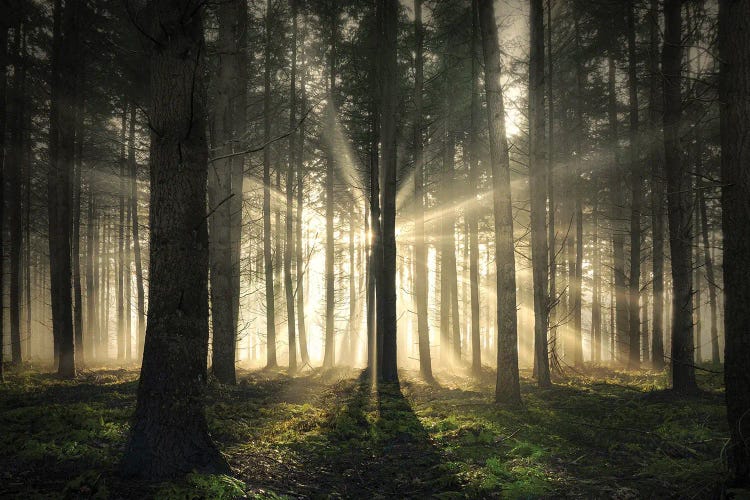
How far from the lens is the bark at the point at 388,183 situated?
1208 centimetres

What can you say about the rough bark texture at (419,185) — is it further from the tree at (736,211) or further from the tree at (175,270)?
the tree at (736,211)

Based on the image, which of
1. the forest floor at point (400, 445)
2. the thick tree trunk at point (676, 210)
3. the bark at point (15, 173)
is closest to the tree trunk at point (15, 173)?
the bark at point (15, 173)

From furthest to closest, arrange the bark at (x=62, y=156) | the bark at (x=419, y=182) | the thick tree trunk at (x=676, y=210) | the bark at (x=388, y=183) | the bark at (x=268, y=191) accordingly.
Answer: the bark at (x=268, y=191) → the bark at (x=419, y=182) → the bark at (x=388, y=183) → the bark at (x=62, y=156) → the thick tree trunk at (x=676, y=210)

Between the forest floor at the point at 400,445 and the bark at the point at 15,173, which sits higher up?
the bark at the point at 15,173

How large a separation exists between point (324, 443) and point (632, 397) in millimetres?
7283

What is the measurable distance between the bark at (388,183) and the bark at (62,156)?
29.7 feet

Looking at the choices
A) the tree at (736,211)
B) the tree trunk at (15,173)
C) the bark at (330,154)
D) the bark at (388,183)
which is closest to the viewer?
the tree at (736,211)

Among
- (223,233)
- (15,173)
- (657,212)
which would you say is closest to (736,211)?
(223,233)

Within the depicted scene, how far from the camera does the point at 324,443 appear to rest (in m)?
6.48

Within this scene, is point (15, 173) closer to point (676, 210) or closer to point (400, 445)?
point (400, 445)

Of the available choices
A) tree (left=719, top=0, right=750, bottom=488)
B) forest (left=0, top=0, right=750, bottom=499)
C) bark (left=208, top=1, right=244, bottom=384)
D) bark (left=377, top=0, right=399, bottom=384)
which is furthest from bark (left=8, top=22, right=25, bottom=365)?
tree (left=719, top=0, right=750, bottom=488)

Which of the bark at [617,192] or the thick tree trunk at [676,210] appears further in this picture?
the bark at [617,192]

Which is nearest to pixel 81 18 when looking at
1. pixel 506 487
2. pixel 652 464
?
pixel 506 487

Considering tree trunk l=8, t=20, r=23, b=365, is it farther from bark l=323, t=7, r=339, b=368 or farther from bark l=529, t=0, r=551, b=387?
bark l=529, t=0, r=551, b=387
